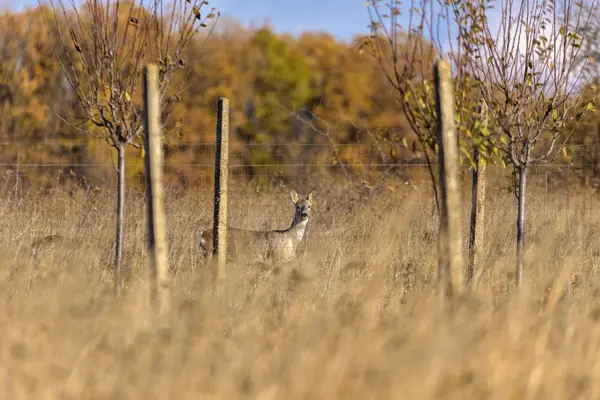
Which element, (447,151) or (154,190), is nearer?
(447,151)

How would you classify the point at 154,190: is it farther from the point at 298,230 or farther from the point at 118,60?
the point at 298,230

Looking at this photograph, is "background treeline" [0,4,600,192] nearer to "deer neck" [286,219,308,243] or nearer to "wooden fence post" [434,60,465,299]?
"deer neck" [286,219,308,243]

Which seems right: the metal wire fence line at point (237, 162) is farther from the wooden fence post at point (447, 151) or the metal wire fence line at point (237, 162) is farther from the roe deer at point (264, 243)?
the wooden fence post at point (447, 151)

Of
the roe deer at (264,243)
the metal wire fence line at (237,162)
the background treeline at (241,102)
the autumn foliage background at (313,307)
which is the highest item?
the background treeline at (241,102)

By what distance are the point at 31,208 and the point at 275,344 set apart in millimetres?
10982

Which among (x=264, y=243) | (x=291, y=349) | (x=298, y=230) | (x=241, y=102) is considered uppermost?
(x=241, y=102)

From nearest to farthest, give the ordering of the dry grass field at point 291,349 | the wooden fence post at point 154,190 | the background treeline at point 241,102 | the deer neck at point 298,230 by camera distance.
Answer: the dry grass field at point 291,349, the wooden fence post at point 154,190, the deer neck at point 298,230, the background treeline at point 241,102

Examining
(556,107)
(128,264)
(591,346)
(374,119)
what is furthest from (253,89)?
(591,346)

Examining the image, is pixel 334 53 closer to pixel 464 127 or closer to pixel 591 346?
pixel 464 127

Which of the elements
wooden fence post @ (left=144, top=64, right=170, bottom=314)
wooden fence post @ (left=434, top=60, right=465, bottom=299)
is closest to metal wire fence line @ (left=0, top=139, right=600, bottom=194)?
wooden fence post @ (left=144, top=64, right=170, bottom=314)

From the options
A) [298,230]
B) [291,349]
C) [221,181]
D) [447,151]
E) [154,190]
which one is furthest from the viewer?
[298,230]

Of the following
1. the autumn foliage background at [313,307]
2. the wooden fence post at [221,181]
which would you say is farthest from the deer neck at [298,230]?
the wooden fence post at [221,181]

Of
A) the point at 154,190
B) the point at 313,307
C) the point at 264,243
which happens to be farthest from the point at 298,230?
the point at 313,307

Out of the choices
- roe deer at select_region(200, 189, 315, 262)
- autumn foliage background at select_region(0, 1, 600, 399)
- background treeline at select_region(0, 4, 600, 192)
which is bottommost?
roe deer at select_region(200, 189, 315, 262)
